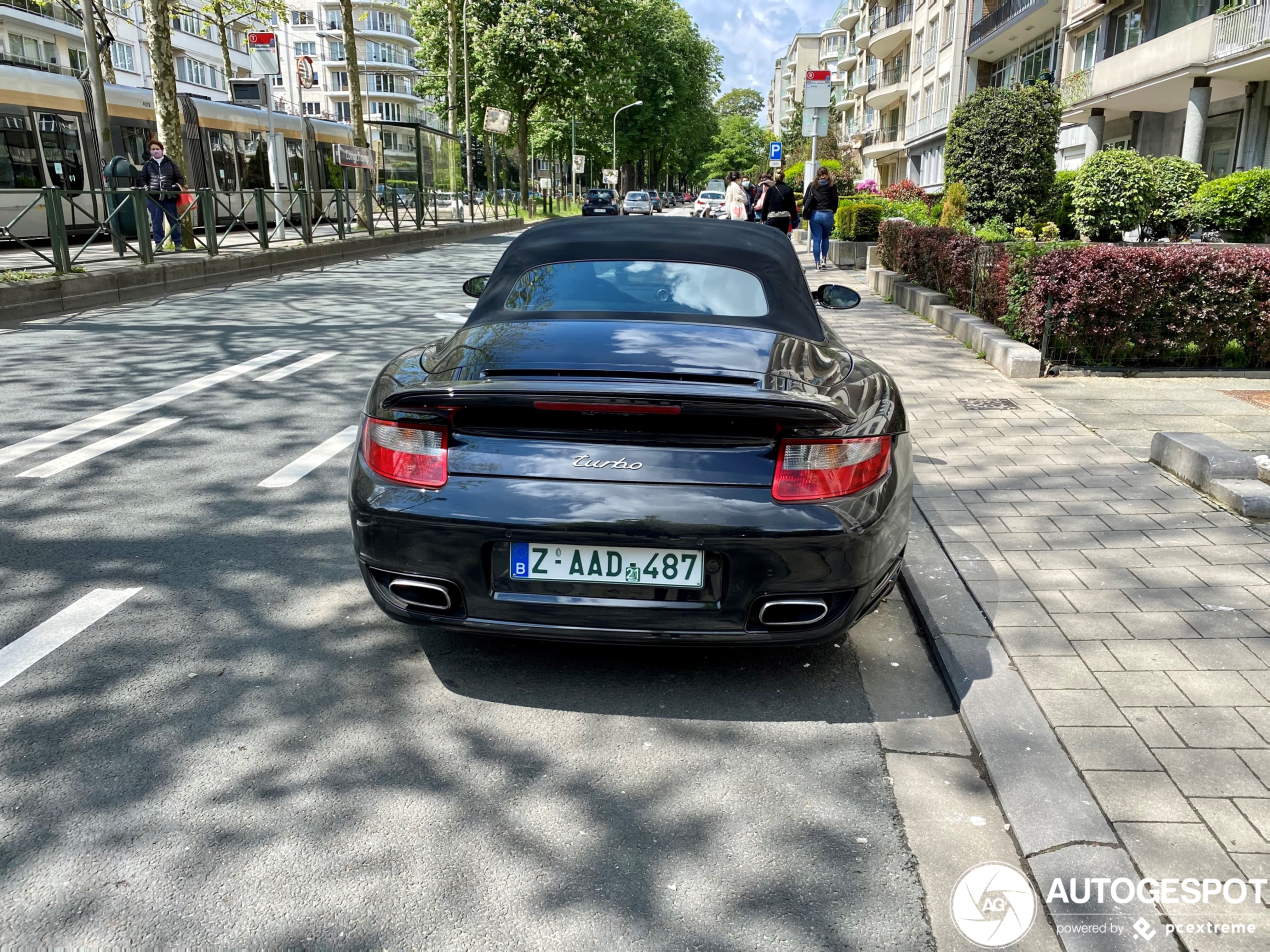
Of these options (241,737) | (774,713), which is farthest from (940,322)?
(241,737)

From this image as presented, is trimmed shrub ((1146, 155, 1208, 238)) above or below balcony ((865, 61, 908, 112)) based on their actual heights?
below

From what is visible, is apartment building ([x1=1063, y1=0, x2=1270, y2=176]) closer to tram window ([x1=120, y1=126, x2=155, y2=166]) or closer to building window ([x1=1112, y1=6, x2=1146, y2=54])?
building window ([x1=1112, y1=6, x2=1146, y2=54])

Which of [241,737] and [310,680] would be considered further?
[310,680]

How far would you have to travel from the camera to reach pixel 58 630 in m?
3.78

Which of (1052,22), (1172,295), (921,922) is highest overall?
(1052,22)

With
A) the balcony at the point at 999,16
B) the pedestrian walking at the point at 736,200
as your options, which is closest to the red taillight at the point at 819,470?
the pedestrian walking at the point at 736,200

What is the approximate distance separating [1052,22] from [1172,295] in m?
34.5

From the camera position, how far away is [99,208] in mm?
14836

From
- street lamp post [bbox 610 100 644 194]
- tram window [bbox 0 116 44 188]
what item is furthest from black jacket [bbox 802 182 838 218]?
street lamp post [bbox 610 100 644 194]

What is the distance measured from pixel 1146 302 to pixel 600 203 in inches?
1858

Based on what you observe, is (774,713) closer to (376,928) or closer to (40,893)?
(376,928)

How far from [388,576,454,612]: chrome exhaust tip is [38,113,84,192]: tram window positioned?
72.6ft

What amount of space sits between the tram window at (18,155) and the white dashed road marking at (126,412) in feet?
48.2

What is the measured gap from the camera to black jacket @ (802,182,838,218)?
1855 centimetres
